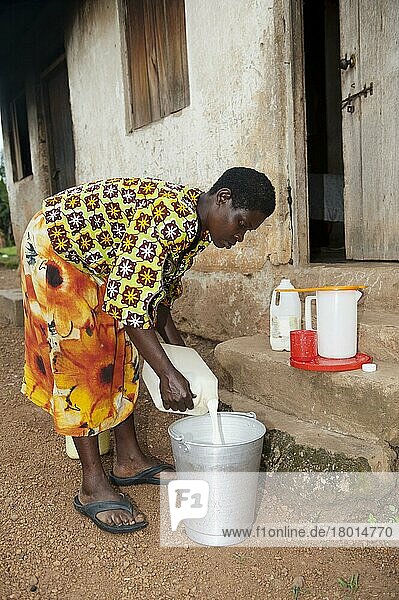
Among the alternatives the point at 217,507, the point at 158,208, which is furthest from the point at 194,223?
the point at 217,507

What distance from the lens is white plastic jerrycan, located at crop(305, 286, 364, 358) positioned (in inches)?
90.4

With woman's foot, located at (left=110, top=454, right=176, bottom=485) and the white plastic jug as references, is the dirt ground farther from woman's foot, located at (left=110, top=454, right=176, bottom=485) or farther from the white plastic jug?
the white plastic jug

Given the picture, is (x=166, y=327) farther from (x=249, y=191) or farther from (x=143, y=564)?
(x=143, y=564)

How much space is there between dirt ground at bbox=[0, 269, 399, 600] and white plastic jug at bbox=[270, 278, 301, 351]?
848mm

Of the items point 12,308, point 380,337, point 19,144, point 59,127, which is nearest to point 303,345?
point 380,337

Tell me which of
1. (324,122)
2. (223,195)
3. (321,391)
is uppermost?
(324,122)

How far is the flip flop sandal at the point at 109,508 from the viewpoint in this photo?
2.09 metres

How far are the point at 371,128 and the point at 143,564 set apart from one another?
2326mm

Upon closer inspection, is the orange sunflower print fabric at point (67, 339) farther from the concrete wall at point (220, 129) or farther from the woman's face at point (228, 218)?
the concrete wall at point (220, 129)

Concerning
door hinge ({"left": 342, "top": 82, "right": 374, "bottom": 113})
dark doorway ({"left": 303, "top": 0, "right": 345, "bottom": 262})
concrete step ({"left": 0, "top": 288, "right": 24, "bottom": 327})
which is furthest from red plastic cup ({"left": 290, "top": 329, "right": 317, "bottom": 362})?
concrete step ({"left": 0, "top": 288, "right": 24, "bottom": 327})

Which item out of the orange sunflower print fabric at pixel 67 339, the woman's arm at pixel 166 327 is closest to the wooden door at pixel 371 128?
the woman's arm at pixel 166 327

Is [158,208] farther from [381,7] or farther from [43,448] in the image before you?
[381,7]

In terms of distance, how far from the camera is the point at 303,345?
240 centimetres

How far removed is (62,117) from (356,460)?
5.63m
